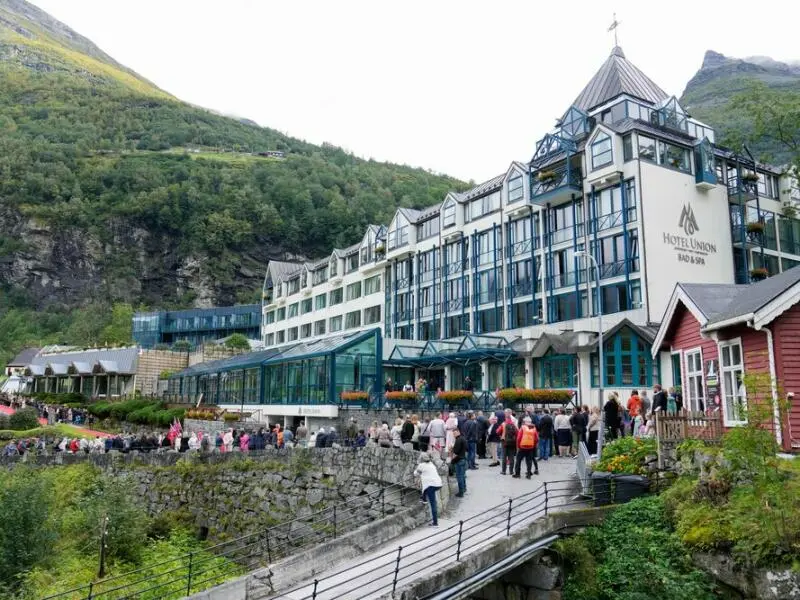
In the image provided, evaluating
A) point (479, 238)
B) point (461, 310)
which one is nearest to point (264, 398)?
point (461, 310)

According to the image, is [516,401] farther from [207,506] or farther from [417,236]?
[417,236]

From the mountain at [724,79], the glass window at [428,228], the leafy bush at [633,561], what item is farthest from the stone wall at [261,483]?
the mountain at [724,79]

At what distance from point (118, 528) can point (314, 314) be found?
47.5 m

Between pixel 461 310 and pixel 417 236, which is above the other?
pixel 417 236

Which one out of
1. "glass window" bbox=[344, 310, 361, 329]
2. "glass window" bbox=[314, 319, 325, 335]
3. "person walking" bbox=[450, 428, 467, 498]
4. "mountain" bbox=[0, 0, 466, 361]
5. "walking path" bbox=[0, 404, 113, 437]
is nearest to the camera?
"person walking" bbox=[450, 428, 467, 498]

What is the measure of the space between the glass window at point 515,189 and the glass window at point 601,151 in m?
5.66

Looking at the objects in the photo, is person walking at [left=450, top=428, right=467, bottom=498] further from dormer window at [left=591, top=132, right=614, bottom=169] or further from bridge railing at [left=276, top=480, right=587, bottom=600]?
dormer window at [left=591, top=132, right=614, bottom=169]

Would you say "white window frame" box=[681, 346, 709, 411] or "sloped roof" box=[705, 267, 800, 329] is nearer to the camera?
"sloped roof" box=[705, 267, 800, 329]

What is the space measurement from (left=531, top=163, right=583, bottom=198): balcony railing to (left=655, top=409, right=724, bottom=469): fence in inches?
1025

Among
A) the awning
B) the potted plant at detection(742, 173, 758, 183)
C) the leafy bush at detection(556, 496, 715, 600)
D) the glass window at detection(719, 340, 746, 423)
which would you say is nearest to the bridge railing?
the leafy bush at detection(556, 496, 715, 600)

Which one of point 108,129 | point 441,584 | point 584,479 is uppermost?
point 108,129

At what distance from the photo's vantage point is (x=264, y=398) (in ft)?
149

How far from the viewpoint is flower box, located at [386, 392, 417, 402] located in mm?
32812

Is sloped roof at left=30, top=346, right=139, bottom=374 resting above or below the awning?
above
